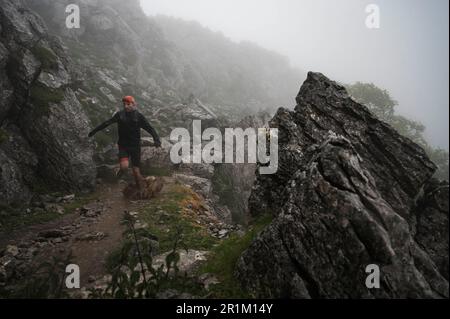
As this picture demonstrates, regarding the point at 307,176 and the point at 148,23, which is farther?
the point at 148,23

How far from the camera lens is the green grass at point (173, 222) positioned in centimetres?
1027

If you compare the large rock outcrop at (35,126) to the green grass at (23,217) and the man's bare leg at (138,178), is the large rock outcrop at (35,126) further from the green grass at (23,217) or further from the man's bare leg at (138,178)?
the man's bare leg at (138,178)

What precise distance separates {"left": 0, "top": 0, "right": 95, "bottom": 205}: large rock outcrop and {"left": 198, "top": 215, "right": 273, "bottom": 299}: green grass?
9.81 metres

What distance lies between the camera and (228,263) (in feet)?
27.2

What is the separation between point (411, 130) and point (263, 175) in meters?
69.7

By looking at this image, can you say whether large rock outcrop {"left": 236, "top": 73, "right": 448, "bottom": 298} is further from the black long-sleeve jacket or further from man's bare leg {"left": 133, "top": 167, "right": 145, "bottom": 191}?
the black long-sleeve jacket

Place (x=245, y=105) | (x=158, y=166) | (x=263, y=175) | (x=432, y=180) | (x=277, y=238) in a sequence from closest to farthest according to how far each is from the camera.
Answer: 1. (x=277, y=238)
2. (x=432, y=180)
3. (x=263, y=175)
4. (x=158, y=166)
5. (x=245, y=105)

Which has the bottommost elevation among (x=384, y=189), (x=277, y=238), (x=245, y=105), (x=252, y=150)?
(x=277, y=238)

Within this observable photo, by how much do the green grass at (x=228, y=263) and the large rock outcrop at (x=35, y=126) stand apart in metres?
9.81

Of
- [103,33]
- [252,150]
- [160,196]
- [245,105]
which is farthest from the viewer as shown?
[245,105]

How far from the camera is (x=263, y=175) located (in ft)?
35.7

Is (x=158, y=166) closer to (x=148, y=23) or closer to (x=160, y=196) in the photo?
(x=160, y=196)

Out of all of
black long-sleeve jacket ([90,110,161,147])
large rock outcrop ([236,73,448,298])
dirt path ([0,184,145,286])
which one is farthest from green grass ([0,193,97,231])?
large rock outcrop ([236,73,448,298])

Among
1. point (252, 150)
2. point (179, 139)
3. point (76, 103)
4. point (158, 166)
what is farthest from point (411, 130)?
point (76, 103)
